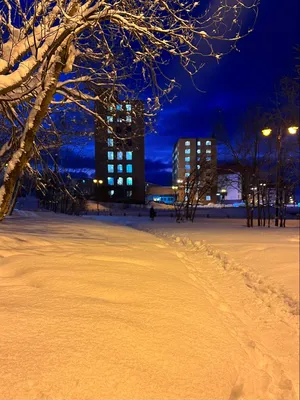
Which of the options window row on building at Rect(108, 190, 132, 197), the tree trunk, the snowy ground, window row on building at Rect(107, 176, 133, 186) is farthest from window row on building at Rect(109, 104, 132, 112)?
window row on building at Rect(107, 176, 133, 186)

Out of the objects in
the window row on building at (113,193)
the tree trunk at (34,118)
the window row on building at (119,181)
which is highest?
the window row on building at (119,181)

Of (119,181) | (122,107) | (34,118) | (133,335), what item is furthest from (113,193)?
(133,335)

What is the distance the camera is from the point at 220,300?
504 centimetres

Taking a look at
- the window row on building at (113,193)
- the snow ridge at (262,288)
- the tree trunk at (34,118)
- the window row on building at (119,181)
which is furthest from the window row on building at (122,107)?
the window row on building at (119,181)

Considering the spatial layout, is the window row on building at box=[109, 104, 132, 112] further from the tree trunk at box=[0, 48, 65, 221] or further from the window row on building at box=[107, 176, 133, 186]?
the window row on building at box=[107, 176, 133, 186]

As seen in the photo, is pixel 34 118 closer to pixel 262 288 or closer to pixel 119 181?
pixel 262 288

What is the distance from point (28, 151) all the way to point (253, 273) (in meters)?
5.61

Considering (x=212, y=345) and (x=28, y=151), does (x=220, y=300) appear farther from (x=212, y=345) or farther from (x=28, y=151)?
(x=28, y=151)

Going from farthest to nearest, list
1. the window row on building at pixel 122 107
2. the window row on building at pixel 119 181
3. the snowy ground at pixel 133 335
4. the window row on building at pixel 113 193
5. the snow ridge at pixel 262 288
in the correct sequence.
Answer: the window row on building at pixel 119 181 < the window row on building at pixel 113 193 < the window row on building at pixel 122 107 < the snow ridge at pixel 262 288 < the snowy ground at pixel 133 335

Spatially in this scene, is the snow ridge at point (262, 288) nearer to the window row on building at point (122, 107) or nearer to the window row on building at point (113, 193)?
the window row on building at point (122, 107)

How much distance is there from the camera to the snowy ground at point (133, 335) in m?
2.23

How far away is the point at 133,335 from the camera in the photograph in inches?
113

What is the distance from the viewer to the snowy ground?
2229 mm

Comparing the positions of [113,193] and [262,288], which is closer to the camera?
[262,288]
